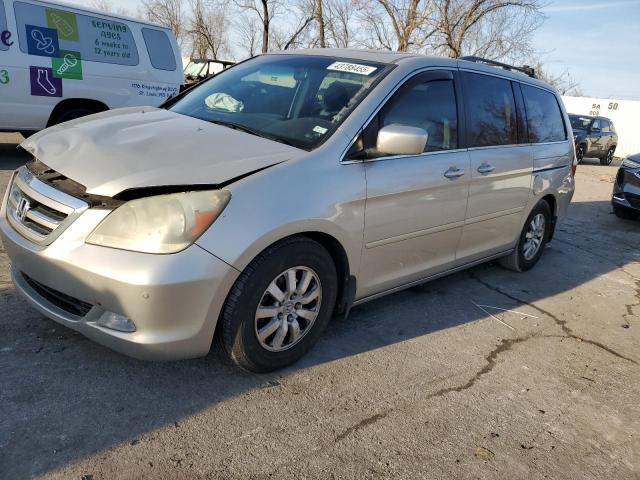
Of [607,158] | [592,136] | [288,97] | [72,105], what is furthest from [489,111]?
[607,158]

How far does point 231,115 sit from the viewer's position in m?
3.46

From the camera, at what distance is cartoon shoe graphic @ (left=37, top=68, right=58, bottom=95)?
7277mm

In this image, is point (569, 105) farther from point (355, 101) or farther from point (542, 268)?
point (355, 101)

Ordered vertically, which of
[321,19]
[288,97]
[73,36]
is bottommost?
[288,97]

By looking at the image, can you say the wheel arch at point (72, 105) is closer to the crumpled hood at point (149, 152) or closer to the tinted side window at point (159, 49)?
Answer: the tinted side window at point (159, 49)

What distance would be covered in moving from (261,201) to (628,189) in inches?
299

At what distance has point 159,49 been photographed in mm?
8664

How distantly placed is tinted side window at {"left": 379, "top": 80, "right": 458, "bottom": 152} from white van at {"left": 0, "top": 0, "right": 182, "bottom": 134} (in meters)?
5.90

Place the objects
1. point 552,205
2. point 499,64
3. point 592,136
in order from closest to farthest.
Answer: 1. point 499,64
2. point 552,205
3. point 592,136

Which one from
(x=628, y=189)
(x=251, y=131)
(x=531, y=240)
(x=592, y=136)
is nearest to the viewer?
(x=251, y=131)

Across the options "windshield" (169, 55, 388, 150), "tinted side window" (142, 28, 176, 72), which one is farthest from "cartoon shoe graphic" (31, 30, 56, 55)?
"windshield" (169, 55, 388, 150)

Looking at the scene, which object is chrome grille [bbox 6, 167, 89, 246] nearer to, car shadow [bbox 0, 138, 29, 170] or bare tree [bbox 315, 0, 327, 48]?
car shadow [bbox 0, 138, 29, 170]

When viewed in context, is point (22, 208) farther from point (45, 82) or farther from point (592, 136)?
point (592, 136)

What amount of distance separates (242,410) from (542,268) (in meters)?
4.07
